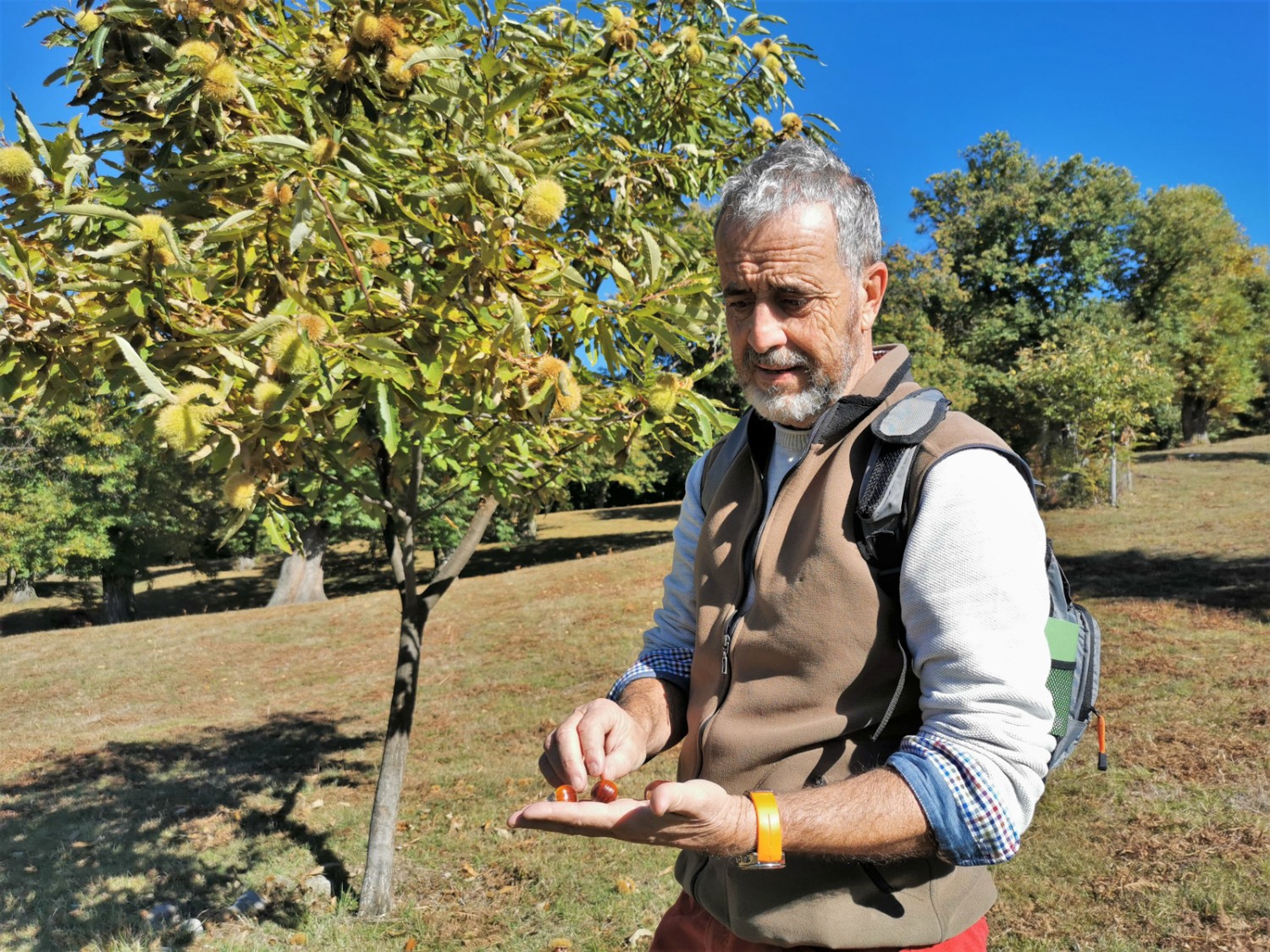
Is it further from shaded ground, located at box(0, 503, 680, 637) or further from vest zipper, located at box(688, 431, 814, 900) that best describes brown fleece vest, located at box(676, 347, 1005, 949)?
shaded ground, located at box(0, 503, 680, 637)

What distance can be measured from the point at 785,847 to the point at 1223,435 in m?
55.0

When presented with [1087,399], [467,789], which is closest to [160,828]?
[467,789]

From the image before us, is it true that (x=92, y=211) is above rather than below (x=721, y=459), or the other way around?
above

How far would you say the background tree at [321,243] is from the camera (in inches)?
88.7

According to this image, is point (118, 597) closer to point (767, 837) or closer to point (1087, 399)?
point (1087, 399)

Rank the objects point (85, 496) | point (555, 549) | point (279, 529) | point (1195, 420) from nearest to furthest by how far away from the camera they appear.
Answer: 1. point (279, 529)
2. point (85, 496)
3. point (555, 549)
4. point (1195, 420)

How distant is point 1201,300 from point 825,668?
39.5 metres

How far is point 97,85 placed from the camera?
9.47 feet

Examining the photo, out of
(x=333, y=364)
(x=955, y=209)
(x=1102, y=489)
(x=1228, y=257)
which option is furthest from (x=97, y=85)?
(x=1228, y=257)

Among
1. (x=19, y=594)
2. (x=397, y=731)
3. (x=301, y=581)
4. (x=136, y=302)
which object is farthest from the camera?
(x=19, y=594)

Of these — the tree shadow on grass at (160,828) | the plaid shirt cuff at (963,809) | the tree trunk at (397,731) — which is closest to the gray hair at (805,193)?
the plaid shirt cuff at (963,809)

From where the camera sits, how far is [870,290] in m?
1.71

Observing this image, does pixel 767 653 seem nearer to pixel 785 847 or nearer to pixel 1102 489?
pixel 785 847

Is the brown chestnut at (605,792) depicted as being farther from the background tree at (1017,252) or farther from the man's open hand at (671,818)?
the background tree at (1017,252)
